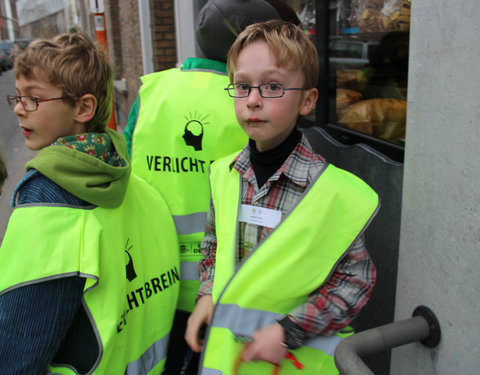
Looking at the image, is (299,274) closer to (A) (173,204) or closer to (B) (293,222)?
(B) (293,222)

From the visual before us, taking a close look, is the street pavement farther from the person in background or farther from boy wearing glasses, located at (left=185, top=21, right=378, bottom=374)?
boy wearing glasses, located at (left=185, top=21, right=378, bottom=374)

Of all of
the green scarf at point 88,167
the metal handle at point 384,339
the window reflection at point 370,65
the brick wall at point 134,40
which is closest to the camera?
the metal handle at point 384,339

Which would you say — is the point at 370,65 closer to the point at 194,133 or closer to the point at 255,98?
the point at 194,133

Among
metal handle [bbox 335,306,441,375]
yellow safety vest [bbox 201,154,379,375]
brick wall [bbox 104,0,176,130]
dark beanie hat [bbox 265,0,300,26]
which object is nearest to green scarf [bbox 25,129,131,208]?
yellow safety vest [bbox 201,154,379,375]

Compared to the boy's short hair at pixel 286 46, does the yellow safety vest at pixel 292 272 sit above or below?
below

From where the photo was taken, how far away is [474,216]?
1.10m

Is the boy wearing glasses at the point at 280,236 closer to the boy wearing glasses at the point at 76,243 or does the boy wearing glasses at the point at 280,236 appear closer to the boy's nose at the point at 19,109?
the boy wearing glasses at the point at 76,243

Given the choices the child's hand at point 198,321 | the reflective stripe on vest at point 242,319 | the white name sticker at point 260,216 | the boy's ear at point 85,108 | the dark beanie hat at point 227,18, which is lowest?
the child's hand at point 198,321

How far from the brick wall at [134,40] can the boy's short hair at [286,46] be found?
5.64 metres

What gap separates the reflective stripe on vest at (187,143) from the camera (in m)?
1.86

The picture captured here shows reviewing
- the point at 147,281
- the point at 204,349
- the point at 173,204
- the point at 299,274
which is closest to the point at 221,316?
the point at 204,349

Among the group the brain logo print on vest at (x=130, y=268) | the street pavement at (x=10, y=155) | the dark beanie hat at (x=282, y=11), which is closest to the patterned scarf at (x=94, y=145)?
the brain logo print on vest at (x=130, y=268)

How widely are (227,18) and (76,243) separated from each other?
1.16m

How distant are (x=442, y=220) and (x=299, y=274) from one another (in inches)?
16.8
